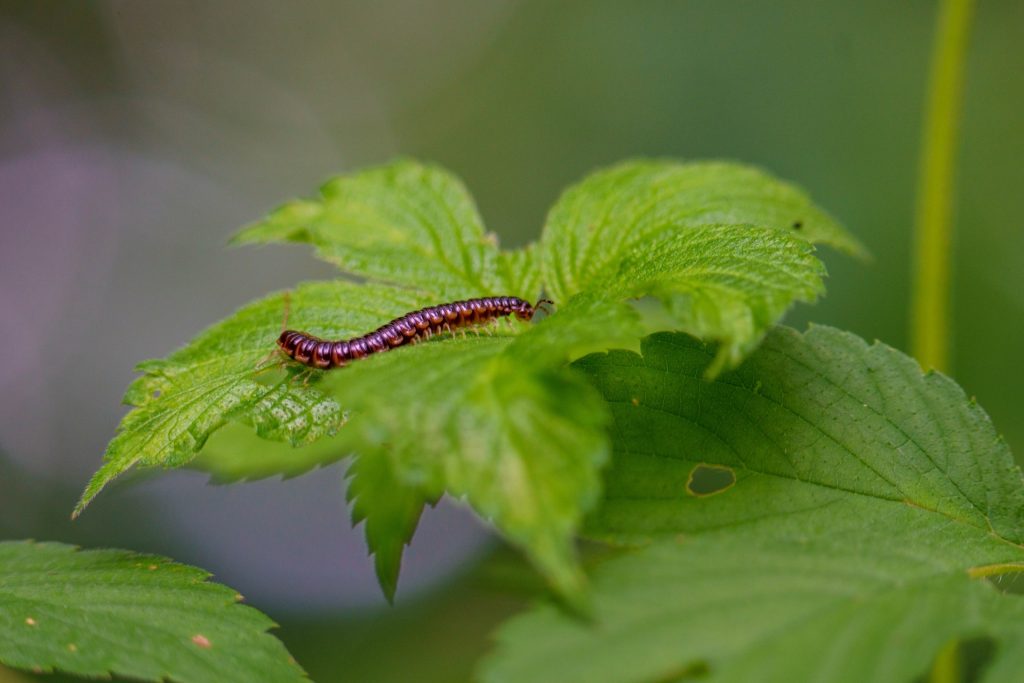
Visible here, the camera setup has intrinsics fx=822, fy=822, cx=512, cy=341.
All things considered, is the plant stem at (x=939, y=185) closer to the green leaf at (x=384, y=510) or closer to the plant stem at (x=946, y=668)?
the plant stem at (x=946, y=668)

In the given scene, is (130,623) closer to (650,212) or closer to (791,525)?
(791,525)

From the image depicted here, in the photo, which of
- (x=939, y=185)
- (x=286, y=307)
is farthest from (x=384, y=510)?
(x=939, y=185)

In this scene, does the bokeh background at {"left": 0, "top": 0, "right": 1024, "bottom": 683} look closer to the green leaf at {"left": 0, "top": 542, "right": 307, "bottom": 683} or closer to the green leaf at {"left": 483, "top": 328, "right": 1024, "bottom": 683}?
the green leaf at {"left": 0, "top": 542, "right": 307, "bottom": 683}

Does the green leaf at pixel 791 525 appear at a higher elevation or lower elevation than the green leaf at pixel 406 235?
lower

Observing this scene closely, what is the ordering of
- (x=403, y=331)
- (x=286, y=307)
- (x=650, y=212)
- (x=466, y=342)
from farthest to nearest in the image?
(x=650, y=212) < (x=286, y=307) < (x=403, y=331) < (x=466, y=342)

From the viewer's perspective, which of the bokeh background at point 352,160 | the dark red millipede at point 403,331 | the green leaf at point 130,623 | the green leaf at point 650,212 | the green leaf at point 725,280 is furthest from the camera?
the bokeh background at point 352,160

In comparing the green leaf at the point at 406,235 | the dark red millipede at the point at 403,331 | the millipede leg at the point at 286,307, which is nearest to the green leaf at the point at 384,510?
the dark red millipede at the point at 403,331

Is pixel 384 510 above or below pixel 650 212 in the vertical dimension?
below
